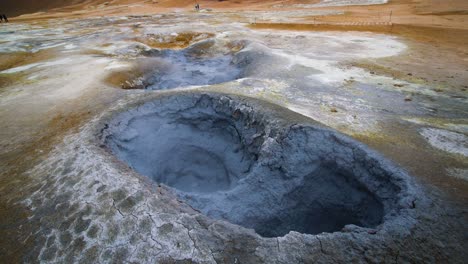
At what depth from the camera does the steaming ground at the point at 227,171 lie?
3348 mm

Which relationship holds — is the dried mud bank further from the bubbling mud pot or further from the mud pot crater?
the bubbling mud pot

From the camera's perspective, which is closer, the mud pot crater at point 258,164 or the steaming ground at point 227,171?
the steaming ground at point 227,171

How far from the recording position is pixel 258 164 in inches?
221

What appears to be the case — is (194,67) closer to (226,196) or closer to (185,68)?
(185,68)

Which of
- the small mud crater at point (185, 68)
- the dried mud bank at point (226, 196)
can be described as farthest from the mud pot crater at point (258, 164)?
the small mud crater at point (185, 68)

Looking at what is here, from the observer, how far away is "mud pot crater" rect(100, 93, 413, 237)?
477 centimetres

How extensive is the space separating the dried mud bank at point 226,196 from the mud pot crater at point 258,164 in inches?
0.9

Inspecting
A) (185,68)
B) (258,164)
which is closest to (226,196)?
(258,164)

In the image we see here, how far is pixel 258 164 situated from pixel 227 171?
152 centimetres

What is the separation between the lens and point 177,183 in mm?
6906

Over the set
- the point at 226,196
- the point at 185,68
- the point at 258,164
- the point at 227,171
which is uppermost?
the point at 185,68

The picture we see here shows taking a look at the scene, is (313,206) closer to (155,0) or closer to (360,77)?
(360,77)

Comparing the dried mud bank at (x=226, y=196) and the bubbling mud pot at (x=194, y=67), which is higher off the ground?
the bubbling mud pot at (x=194, y=67)

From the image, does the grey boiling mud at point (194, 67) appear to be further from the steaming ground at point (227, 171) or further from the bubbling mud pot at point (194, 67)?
the steaming ground at point (227, 171)
